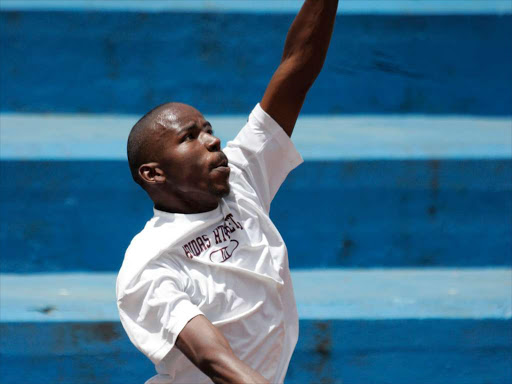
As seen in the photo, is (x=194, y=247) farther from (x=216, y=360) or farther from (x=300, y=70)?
(x=300, y=70)

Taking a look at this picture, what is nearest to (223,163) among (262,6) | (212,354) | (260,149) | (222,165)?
(222,165)

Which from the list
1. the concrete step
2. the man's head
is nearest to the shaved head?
the man's head

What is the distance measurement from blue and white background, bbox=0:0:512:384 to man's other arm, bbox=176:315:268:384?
86 centimetres

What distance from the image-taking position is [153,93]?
8.27 feet

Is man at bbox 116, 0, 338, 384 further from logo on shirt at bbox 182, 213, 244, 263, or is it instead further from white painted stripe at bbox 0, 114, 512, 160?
white painted stripe at bbox 0, 114, 512, 160

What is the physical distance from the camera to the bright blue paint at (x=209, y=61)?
2525 millimetres

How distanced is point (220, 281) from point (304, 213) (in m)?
0.92

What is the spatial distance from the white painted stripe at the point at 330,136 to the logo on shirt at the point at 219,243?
86 cm

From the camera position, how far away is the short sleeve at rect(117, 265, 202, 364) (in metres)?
1.28

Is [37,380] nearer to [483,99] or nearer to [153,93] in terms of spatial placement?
[153,93]

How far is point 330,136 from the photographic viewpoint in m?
2.41

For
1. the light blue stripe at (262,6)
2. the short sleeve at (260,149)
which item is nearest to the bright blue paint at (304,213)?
the light blue stripe at (262,6)

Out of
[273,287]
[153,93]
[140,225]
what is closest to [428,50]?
[153,93]

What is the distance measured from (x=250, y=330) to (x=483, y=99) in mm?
1481
